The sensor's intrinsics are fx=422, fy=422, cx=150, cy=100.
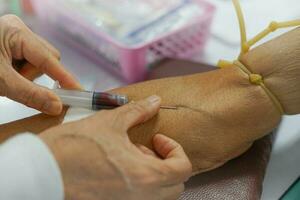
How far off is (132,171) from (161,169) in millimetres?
48

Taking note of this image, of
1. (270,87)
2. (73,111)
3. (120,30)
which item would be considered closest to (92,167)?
(73,111)

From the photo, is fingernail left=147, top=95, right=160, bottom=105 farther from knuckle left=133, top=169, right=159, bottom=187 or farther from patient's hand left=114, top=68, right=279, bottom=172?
knuckle left=133, top=169, right=159, bottom=187

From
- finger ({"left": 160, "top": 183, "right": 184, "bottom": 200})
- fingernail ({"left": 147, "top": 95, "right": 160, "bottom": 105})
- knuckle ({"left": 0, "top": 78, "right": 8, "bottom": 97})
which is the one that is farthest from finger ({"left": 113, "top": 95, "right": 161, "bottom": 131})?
knuckle ({"left": 0, "top": 78, "right": 8, "bottom": 97})

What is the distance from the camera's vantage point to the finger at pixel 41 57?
2.91ft

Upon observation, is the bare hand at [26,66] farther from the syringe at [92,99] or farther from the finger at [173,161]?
the finger at [173,161]

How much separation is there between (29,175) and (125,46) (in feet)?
1.94

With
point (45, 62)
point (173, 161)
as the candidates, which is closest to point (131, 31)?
point (45, 62)

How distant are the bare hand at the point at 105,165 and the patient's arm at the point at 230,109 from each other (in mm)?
135

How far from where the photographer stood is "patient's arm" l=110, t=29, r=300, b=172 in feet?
2.69

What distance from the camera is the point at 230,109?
0.84 metres

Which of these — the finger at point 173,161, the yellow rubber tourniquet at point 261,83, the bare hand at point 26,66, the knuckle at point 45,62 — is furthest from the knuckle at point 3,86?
the yellow rubber tourniquet at point 261,83

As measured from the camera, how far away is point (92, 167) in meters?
0.64

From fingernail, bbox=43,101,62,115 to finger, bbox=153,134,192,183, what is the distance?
0.20 metres

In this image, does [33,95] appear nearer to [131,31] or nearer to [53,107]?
[53,107]
